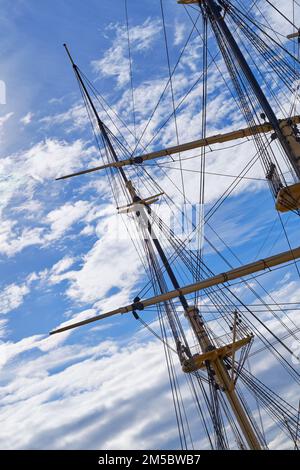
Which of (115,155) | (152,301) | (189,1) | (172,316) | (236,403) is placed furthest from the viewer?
(115,155)

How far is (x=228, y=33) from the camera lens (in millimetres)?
20469

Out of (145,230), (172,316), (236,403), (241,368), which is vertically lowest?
(236,403)

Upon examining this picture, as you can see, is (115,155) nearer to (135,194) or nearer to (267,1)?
(135,194)

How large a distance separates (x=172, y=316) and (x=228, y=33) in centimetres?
1527

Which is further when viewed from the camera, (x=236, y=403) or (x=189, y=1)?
(x=236, y=403)

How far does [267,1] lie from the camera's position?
1962 cm

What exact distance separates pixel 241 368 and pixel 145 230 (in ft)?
35.0

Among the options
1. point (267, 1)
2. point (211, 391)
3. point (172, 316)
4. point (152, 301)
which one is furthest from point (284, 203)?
point (211, 391)
